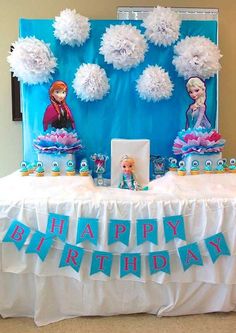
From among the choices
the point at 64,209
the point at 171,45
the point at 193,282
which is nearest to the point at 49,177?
the point at 64,209

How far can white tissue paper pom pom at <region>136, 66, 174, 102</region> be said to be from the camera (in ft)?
7.32

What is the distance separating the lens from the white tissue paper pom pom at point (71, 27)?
2199 millimetres

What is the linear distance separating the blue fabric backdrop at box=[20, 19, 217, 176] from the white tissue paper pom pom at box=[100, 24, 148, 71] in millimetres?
73

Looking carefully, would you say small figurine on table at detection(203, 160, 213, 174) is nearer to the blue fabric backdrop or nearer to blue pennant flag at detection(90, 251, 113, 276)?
the blue fabric backdrop

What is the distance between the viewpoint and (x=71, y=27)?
220 cm

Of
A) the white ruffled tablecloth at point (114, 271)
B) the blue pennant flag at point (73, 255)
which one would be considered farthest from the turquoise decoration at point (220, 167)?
the blue pennant flag at point (73, 255)

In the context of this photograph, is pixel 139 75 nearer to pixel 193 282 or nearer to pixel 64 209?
pixel 64 209

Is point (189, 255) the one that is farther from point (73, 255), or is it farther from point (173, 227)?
point (73, 255)

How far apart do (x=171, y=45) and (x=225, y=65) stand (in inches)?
19.8

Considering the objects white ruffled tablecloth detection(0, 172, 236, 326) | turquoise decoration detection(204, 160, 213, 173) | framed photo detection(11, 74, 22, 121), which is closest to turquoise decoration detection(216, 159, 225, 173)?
turquoise decoration detection(204, 160, 213, 173)

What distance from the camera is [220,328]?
166 cm

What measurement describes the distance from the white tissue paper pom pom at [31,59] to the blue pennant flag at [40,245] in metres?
1.14

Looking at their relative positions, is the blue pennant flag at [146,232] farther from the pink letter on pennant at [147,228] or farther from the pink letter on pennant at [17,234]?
the pink letter on pennant at [17,234]

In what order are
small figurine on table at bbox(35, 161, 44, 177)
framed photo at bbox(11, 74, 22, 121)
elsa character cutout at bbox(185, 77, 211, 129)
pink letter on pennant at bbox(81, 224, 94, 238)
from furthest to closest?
framed photo at bbox(11, 74, 22, 121) < elsa character cutout at bbox(185, 77, 211, 129) < small figurine on table at bbox(35, 161, 44, 177) < pink letter on pennant at bbox(81, 224, 94, 238)
